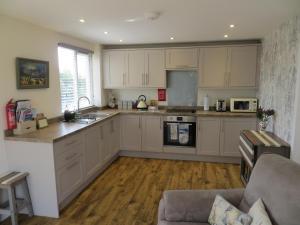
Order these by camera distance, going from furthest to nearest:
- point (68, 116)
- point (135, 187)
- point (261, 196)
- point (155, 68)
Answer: point (155, 68), point (68, 116), point (135, 187), point (261, 196)

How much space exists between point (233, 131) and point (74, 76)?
3085 millimetres

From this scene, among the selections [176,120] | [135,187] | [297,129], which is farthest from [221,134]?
[135,187]

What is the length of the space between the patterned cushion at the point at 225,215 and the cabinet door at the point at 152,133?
8.80 ft

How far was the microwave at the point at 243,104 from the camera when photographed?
4180 mm

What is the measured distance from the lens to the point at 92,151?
133 inches

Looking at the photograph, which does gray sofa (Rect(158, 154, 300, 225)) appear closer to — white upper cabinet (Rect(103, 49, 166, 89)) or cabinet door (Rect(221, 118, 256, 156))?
cabinet door (Rect(221, 118, 256, 156))

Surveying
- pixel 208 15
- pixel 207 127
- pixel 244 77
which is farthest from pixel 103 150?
pixel 244 77

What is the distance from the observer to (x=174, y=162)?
4.31m

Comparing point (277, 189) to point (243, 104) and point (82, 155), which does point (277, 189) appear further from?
point (243, 104)

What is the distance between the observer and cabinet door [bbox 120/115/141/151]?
446cm

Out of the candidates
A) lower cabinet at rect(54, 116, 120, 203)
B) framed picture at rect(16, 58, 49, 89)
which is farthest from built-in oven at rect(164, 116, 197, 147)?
framed picture at rect(16, 58, 49, 89)

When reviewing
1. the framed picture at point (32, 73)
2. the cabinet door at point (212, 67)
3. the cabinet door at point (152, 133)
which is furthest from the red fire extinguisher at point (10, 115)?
the cabinet door at point (212, 67)

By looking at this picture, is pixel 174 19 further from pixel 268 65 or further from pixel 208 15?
pixel 268 65

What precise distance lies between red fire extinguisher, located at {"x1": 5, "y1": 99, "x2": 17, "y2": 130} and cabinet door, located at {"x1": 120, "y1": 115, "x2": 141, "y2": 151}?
7.04 feet
